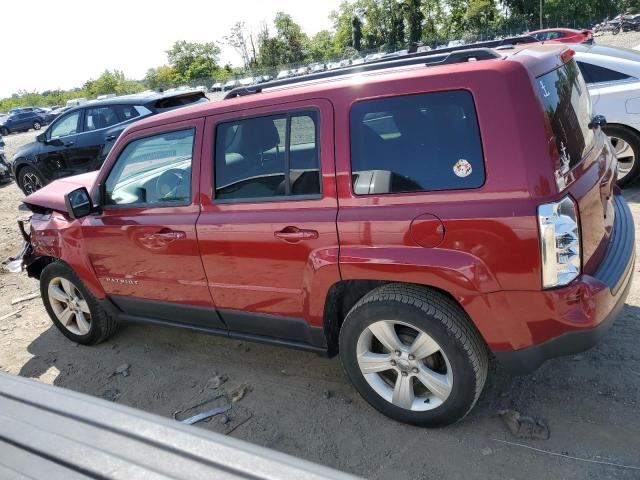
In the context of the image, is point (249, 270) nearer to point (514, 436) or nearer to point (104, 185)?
point (104, 185)

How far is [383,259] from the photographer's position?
2625 millimetres

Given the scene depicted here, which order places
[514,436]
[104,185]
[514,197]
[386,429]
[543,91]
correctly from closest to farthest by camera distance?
[514,197], [543,91], [514,436], [386,429], [104,185]

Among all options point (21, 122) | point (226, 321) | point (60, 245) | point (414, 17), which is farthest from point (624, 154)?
point (414, 17)

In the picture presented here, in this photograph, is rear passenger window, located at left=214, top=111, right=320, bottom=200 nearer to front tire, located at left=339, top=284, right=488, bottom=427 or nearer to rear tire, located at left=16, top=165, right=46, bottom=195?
front tire, located at left=339, top=284, right=488, bottom=427

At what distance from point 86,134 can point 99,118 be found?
0.38 meters

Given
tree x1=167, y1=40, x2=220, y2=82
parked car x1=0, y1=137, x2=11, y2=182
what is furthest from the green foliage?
parked car x1=0, y1=137, x2=11, y2=182

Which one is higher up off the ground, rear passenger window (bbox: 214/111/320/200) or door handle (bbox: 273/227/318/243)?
rear passenger window (bbox: 214/111/320/200)

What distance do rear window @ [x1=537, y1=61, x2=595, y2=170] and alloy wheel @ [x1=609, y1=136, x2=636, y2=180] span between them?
11.2ft

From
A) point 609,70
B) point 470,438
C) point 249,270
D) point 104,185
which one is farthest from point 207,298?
point 609,70

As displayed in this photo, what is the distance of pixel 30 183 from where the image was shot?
10.4 m

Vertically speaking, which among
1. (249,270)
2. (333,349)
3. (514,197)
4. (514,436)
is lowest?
(514,436)

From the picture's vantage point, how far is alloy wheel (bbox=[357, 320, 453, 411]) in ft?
8.89

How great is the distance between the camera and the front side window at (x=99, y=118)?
364 inches

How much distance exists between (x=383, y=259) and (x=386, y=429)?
1008 millimetres
